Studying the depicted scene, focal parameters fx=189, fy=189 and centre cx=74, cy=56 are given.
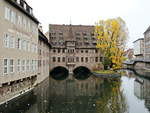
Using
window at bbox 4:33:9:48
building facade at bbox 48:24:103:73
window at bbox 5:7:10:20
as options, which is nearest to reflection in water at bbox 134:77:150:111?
window at bbox 4:33:9:48

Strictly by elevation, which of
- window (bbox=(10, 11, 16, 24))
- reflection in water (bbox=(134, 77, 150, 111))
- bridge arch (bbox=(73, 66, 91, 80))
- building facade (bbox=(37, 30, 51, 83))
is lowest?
bridge arch (bbox=(73, 66, 91, 80))

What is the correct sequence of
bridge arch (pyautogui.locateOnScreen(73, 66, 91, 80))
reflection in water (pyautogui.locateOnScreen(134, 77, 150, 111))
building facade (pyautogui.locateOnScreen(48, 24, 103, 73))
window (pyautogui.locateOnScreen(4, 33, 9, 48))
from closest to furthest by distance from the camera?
window (pyautogui.locateOnScreen(4, 33, 9, 48)), reflection in water (pyautogui.locateOnScreen(134, 77, 150, 111)), bridge arch (pyautogui.locateOnScreen(73, 66, 91, 80)), building facade (pyautogui.locateOnScreen(48, 24, 103, 73))

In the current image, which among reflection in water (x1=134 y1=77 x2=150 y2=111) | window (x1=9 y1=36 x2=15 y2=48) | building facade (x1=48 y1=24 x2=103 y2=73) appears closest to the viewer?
window (x1=9 y1=36 x2=15 y2=48)

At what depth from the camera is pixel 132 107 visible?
18.4m

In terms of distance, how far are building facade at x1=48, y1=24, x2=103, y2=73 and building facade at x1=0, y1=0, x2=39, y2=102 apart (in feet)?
103

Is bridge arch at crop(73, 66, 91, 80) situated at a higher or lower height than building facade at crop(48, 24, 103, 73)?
lower

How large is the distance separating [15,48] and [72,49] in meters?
38.4

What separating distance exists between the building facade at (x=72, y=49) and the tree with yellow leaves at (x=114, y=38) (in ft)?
43.4

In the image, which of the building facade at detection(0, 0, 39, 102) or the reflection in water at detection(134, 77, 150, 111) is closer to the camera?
the building facade at detection(0, 0, 39, 102)

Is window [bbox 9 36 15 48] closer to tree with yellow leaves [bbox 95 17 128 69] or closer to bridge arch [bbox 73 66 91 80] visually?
tree with yellow leaves [bbox 95 17 128 69]

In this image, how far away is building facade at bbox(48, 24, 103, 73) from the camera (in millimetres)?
57500

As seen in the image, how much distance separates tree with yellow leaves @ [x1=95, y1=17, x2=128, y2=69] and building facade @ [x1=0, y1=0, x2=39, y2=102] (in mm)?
22698

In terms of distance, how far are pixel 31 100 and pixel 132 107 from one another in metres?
10.4

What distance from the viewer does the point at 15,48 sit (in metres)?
19.6
